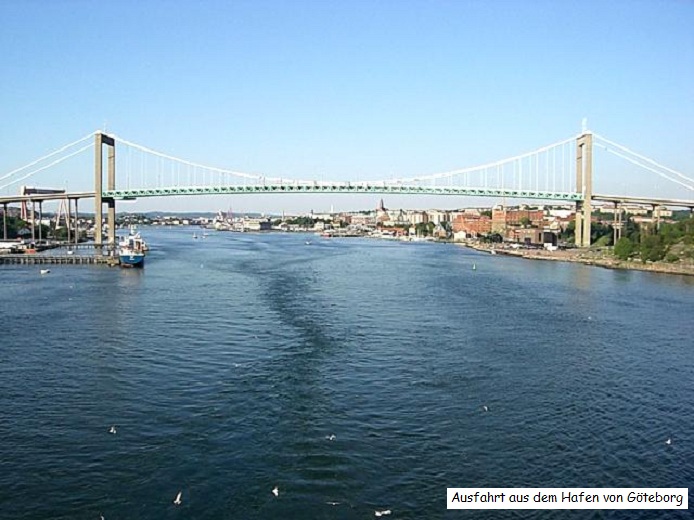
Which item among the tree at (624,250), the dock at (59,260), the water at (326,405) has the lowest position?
the water at (326,405)

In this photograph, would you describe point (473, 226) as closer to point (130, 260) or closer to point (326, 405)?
point (130, 260)

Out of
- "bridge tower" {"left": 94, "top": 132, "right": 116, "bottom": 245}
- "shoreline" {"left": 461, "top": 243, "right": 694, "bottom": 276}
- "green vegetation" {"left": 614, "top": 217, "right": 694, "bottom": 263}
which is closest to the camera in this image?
"shoreline" {"left": 461, "top": 243, "right": 694, "bottom": 276}

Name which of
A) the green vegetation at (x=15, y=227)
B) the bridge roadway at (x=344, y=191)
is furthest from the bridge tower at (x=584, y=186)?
the green vegetation at (x=15, y=227)

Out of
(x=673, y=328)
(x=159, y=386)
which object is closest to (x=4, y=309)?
(x=159, y=386)

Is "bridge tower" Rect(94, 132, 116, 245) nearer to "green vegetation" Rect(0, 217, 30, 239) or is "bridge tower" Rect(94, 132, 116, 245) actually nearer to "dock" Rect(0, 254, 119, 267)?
"dock" Rect(0, 254, 119, 267)

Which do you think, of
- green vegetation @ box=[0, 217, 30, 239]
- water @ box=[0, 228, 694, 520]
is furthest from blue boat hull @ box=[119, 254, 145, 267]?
green vegetation @ box=[0, 217, 30, 239]

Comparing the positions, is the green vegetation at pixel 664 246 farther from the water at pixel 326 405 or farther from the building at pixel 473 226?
the building at pixel 473 226
